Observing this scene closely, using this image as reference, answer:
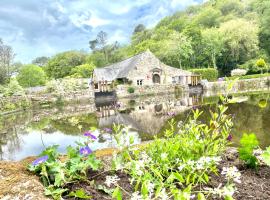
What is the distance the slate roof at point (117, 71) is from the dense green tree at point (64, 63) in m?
25.8

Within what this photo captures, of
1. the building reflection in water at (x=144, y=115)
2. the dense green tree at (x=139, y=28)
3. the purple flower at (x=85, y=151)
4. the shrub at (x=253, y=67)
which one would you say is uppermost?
the dense green tree at (x=139, y=28)

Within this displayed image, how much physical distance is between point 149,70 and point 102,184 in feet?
136

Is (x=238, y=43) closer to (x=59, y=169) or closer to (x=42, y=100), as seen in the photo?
(x=42, y=100)

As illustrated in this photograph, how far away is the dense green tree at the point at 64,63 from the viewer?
69.4 meters

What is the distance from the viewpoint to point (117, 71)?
46.6 metres

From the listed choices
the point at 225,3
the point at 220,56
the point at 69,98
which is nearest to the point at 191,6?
the point at 225,3

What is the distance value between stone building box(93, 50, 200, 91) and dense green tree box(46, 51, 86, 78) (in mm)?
26969

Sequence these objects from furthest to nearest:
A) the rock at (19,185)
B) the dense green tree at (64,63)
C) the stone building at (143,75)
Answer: the dense green tree at (64,63) → the stone building at (143,75) → the rock at (19,185)

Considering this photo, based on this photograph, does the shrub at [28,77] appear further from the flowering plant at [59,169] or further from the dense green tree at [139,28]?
the flowering plant at [59,169]

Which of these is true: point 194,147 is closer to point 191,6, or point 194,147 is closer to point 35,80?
point 35,80

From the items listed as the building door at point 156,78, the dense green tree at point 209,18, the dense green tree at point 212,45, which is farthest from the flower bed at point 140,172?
the dense green tree at point 209,18

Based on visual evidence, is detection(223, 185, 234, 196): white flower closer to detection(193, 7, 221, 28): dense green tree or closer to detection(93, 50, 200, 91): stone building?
detection(93, 50, 200, 91): stone building

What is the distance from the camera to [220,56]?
50656 mm

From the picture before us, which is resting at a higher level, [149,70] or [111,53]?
[111,53]
